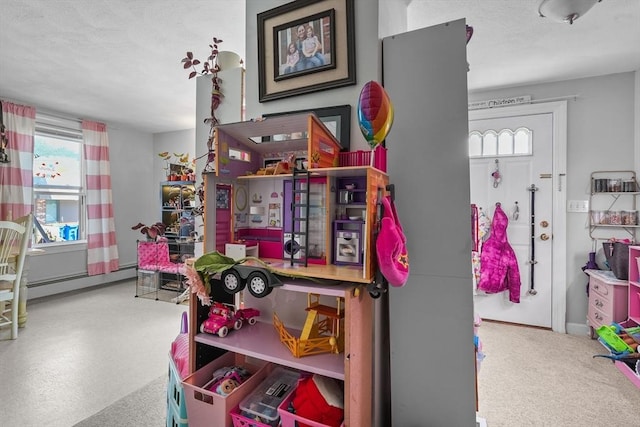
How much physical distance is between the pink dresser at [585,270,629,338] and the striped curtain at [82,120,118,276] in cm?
596

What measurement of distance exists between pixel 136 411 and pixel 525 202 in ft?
12.0

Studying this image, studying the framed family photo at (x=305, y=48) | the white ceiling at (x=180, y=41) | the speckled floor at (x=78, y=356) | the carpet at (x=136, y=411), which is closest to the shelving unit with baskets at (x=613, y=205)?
the white ceiling at (x=180, y=41)

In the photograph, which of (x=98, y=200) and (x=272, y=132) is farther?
(x=98, y=200)

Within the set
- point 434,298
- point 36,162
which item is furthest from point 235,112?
point 36,162

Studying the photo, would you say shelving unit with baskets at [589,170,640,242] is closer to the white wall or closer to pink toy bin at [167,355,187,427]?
the white wall

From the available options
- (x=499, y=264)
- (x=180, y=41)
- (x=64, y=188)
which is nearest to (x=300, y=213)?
(x=180, y=41)

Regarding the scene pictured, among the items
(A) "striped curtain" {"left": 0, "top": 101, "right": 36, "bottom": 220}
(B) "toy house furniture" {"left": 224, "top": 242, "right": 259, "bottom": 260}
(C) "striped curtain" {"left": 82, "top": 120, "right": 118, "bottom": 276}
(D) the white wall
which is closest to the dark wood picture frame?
(B) "toy house furniture" {"left": 224, "top": 242, "right": 259, "bottom": 260}

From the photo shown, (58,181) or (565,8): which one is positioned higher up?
(565,8)

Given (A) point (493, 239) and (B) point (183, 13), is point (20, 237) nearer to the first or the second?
(B) point (183, 13)

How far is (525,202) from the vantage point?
10.2 ft

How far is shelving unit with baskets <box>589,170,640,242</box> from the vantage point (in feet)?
9.09

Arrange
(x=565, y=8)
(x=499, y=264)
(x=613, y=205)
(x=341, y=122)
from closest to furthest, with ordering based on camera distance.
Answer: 1. (x=341, y=122)
2. (x=565, y=8)
3. (x=613, y=205)
4. (x=499, y=264)

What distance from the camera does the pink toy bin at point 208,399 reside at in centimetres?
121

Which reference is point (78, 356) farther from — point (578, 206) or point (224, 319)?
point (578, 206)
